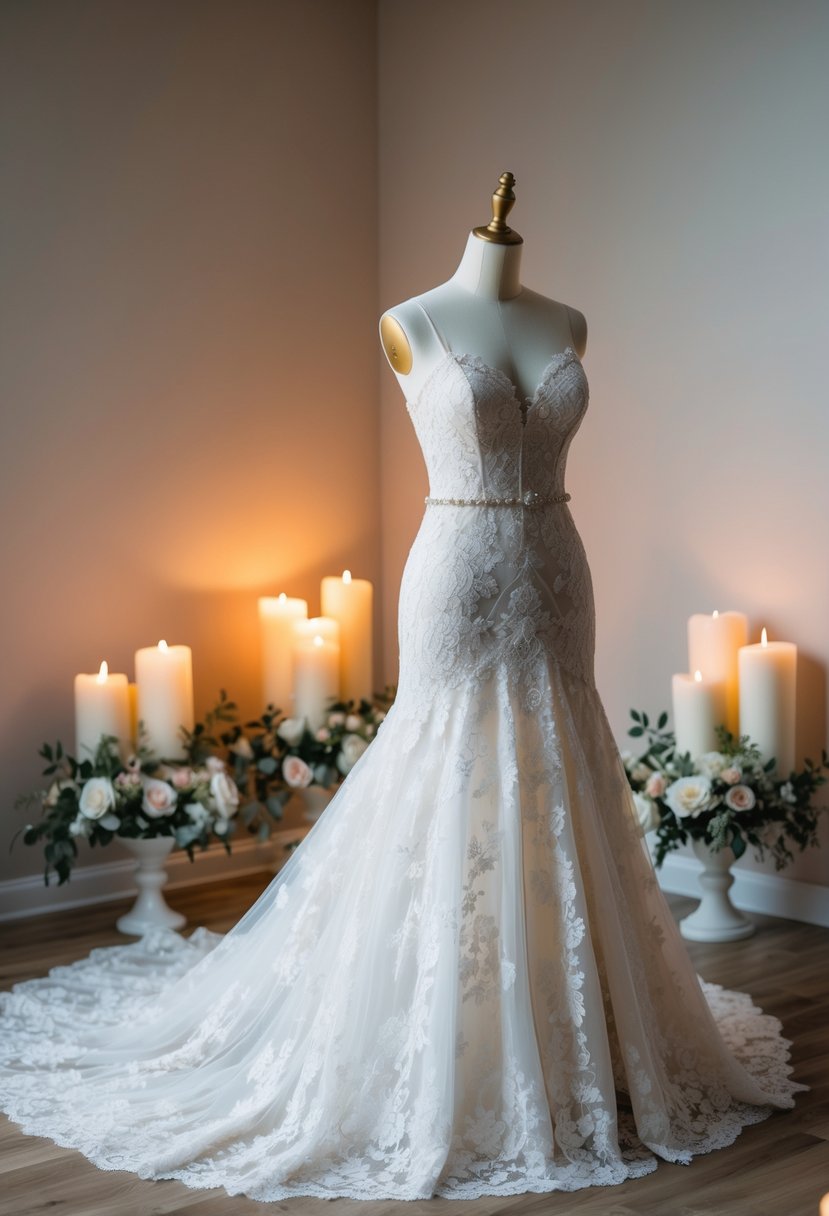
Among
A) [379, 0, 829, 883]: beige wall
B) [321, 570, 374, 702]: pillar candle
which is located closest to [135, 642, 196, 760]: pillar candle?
[321, 570, 374, 702]: pillar candle

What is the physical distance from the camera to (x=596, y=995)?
2.53 m

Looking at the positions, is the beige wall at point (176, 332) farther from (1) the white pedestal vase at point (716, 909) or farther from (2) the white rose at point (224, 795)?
(1) the white pedestal vase at point (716, 909)

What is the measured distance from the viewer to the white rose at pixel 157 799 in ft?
12.5

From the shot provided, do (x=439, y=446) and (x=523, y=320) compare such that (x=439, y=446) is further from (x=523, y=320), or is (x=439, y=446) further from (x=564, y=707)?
(x=564, y=707)

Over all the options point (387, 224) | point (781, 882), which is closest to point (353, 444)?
point (387, 224)

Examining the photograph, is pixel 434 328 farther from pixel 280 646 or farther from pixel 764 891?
pixel 764 891

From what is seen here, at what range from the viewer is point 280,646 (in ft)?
14.3

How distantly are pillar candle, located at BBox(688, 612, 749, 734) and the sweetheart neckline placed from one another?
4.23ft

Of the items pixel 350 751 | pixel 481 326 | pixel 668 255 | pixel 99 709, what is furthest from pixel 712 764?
pixel 99 709

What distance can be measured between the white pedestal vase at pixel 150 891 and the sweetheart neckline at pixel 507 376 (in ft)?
5.38

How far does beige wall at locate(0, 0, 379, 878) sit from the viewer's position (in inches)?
156

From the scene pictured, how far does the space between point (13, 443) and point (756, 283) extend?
6.69ft

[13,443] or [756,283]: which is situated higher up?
[756,283]

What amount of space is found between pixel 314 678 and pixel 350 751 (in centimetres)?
25
